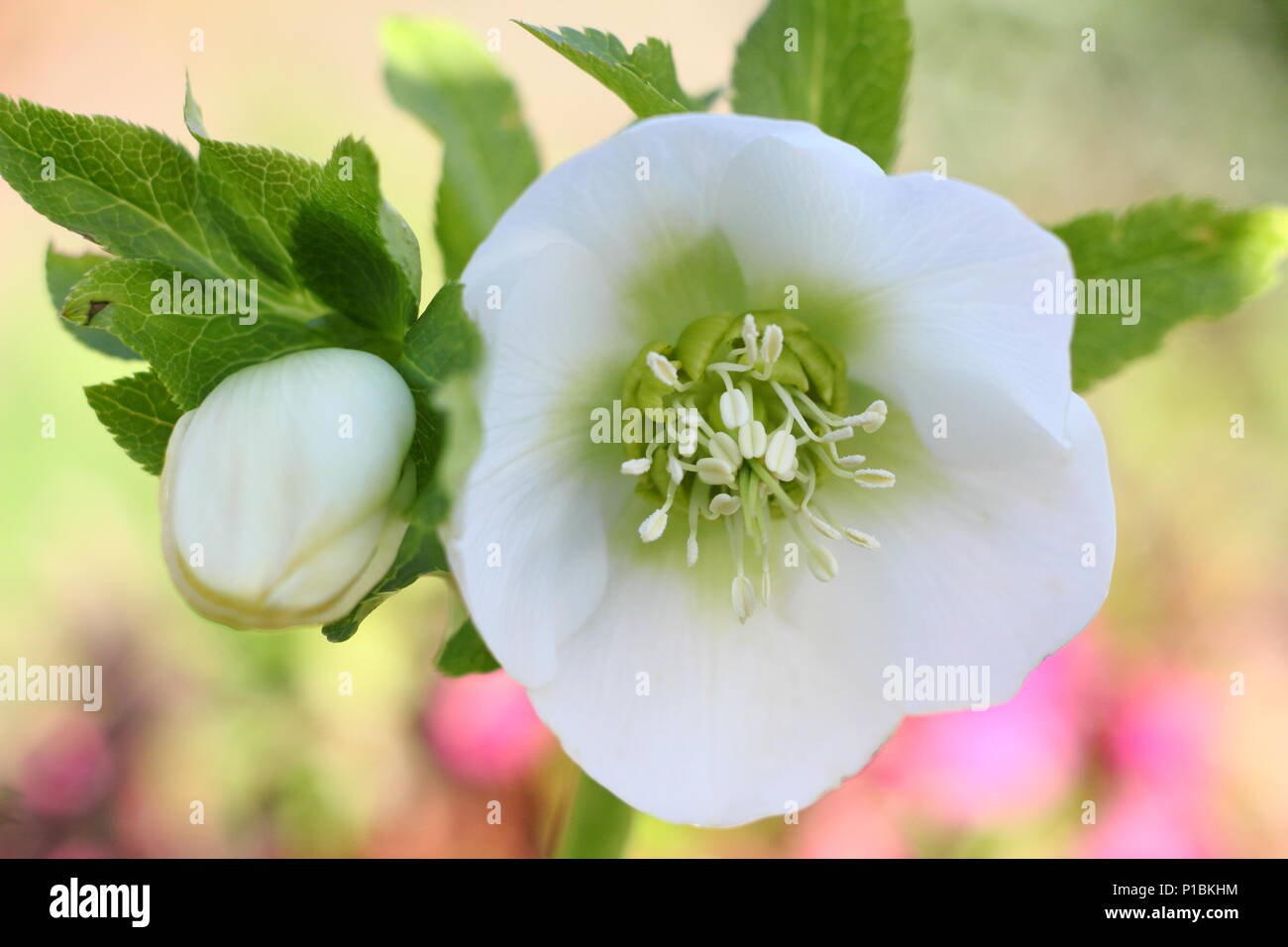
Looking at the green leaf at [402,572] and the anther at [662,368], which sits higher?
the anther at [662,368]

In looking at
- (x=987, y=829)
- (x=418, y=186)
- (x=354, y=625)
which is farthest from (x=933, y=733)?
(x=418, y=186)

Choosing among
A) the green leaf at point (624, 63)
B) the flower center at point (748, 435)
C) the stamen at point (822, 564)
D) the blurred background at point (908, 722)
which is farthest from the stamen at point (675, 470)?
the blurred background at point (908, 722)

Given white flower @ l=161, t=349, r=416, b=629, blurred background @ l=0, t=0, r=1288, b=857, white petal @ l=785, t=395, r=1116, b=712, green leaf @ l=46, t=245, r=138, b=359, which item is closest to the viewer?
white flower @ l=161, t=349, r=416, b=629

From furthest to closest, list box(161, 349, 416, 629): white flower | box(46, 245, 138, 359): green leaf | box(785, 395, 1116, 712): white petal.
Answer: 1. box(46, 245, 138, 359): green leaf
2. box(785, 395, 1116, 712): white petal
3. box(161, 349, 416, 629): white flower

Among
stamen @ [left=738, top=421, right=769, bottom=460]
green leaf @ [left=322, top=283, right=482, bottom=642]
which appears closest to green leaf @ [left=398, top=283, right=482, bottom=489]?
green leaf @ [left=322, top=283, right=482, bottom=642]

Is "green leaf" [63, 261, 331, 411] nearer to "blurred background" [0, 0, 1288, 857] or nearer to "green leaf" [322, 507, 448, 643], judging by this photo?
"green leaf" [322, 507, 448, 643]

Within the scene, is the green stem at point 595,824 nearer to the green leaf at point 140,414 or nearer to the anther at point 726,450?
the anther at point 726,450
